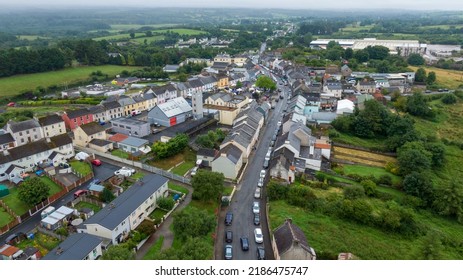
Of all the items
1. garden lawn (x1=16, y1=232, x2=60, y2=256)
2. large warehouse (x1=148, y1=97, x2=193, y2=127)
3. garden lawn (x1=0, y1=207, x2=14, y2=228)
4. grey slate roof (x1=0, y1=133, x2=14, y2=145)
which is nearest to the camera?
garden lawn (x1=16, y1=232, x2=60, y2=256)

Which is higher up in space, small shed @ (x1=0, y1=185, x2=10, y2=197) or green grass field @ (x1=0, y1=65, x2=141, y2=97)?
small shed @ (x1=0, y1=185, x2=10, y2=197)

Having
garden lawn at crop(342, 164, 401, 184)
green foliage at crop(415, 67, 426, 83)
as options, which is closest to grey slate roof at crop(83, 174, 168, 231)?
garden lawn at crop(342, 164, 401, 184)

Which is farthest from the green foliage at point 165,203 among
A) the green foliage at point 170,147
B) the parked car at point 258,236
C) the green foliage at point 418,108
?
the green foliage at point 418,108

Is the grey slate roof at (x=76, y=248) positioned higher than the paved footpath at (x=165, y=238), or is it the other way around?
the grey slate roof at (x=76, y=248)

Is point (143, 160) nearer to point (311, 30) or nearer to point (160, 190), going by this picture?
point (160, 190)

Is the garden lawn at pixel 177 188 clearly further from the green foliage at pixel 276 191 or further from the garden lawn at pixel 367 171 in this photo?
the garden lawn at pixel 367 171

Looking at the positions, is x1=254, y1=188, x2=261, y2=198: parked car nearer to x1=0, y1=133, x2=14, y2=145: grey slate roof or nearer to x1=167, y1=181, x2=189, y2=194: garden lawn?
x1=167, y1=181, x2=189, y2=194: garden lawn

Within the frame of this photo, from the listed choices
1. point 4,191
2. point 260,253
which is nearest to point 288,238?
point 260,253
